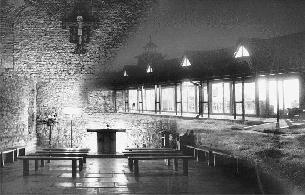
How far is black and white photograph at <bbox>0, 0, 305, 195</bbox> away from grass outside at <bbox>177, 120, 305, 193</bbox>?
0.07ft

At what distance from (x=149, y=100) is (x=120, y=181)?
7.83 m

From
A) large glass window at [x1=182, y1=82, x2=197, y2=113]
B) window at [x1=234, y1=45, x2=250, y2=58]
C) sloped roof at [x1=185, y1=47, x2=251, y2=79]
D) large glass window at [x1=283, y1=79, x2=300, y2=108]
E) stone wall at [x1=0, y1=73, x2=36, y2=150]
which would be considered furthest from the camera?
large glass window at [x1=182, y1=82, x2=197, y2=113]

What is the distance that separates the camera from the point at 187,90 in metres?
11.5

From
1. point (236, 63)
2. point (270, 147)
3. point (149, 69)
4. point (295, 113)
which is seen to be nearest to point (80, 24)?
point (149, 69)

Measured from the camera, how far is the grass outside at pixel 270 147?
219 inches

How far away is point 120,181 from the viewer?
5.37 metres

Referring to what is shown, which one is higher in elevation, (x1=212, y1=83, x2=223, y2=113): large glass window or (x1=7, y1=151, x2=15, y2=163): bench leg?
(x1=212, y1=83, x2=223, y2=113): large glass window

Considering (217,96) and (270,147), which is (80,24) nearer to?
(217,96)

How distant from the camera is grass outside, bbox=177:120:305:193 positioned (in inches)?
219


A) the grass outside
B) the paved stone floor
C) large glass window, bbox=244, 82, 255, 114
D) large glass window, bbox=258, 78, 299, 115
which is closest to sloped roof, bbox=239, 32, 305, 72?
large glass window, bbox=258, 78, 299, 115

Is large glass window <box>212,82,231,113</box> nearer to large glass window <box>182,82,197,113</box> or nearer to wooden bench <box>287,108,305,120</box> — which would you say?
large glass window <box>182,82,197,113</box>

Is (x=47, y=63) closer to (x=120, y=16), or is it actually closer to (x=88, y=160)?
(x=120, y=16)

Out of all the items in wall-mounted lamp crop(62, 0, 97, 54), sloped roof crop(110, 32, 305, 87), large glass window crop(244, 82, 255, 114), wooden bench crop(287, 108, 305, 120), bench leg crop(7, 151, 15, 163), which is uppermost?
wall-mounted lamp crop(62, 0, 97, 54)

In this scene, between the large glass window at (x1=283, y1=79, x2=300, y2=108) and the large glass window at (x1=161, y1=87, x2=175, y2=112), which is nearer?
the large glass window at (x1=283, y1=79, x2=300, y2=108)
